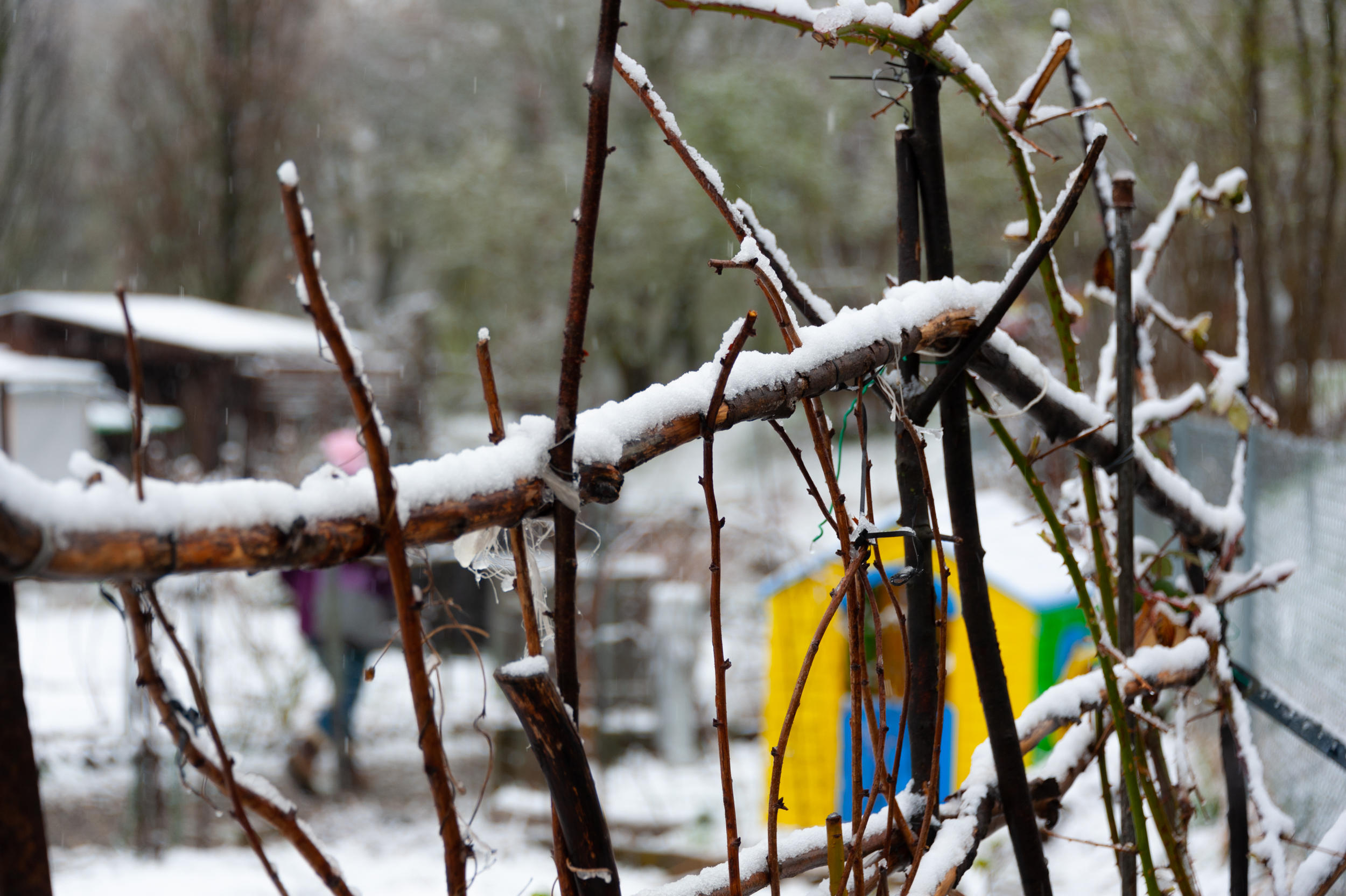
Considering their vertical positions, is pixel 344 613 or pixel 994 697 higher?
pixel 994 697

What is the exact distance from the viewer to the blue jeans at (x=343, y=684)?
18.9 feet

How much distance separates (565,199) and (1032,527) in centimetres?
1032

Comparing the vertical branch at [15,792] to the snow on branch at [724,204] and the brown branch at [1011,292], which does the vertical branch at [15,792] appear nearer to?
the snow on branch at [724,204]

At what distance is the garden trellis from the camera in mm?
549

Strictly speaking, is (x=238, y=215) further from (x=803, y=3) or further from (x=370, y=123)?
(x=803, y=3)

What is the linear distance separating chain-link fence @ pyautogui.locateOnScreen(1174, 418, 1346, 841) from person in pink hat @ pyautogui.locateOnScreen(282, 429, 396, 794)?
14.6 ft

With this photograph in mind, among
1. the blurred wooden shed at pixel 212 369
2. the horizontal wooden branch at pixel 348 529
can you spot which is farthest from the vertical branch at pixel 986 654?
the blurred wooden shed at pixel 212 369

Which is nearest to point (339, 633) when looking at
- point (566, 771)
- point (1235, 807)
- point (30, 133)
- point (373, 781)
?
point (373, 781)

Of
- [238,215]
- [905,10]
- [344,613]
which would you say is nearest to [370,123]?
[238,215]

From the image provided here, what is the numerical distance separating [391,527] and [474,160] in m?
14.6

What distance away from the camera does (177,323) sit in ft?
33.1

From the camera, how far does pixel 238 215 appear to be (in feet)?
46.9

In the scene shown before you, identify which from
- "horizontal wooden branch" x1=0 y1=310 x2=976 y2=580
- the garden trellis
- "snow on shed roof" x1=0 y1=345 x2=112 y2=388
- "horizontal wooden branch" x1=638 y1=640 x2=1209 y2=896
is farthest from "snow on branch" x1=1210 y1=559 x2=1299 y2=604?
"snow on shed roof" x1=0 y1=345 x2=112 y2=388

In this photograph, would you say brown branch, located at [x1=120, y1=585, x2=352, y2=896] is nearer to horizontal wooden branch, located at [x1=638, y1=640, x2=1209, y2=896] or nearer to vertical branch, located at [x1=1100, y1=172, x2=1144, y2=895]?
horizontal wooden branch, located at [x1=638, y1=640, x2=1209, y2=896]
